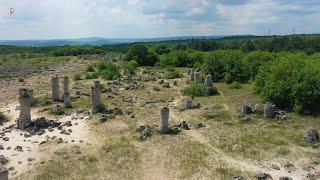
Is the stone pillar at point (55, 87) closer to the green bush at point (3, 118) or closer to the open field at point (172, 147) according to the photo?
the open field at point (172, 147)

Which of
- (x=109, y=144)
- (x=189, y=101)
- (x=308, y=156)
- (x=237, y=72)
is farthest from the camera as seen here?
(x=237, y=72)

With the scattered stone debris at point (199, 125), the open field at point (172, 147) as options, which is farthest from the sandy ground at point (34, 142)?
the scattered stone debris at point (199, 125)

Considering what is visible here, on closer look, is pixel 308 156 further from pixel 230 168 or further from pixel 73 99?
pixel 73 99

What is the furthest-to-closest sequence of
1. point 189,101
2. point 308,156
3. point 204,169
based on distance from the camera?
point 189,101
point 308,156
point 204,169

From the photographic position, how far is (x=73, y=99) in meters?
39.9

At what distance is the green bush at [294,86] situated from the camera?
1267 inches

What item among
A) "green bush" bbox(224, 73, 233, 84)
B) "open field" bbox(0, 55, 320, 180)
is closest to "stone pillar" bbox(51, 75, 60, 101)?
"open field" bbox(0, 55, 320, 180)

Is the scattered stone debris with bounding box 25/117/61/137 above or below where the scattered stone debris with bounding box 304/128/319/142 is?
below

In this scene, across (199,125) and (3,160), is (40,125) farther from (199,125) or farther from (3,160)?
(199,125)

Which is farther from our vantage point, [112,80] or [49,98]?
[112,80]

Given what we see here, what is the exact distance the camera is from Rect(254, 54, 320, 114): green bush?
32.2m

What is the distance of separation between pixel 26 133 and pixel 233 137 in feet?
45.6

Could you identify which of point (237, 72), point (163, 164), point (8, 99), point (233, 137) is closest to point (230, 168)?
point (163, 164)

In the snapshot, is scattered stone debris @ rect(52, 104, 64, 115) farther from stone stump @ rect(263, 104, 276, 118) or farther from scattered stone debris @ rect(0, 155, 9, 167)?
stone stump @ rect(263, 104, 276, 118)
